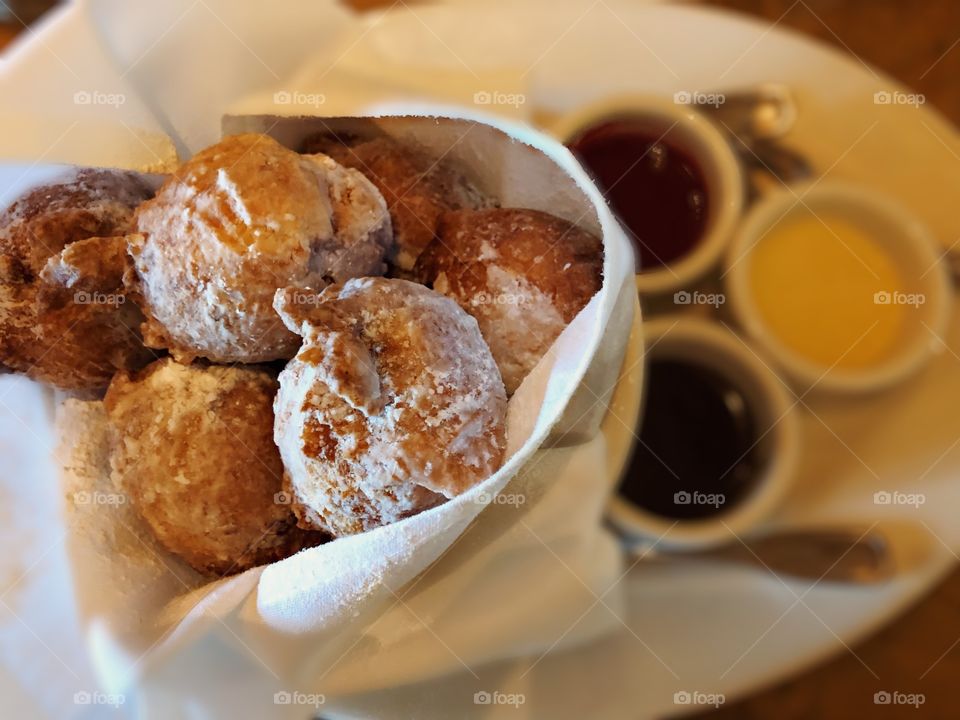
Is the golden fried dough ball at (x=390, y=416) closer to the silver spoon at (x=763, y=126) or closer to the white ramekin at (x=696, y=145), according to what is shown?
the white ramekin at (x=696, y=145)

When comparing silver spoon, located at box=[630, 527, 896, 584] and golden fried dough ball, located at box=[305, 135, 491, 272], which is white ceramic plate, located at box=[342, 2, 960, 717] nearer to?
silver spoon, located at box=[630, 527, 896, 584]

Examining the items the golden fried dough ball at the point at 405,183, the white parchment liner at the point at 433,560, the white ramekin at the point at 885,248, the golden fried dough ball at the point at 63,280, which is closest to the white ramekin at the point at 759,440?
the white ramekin at the point at 885,248

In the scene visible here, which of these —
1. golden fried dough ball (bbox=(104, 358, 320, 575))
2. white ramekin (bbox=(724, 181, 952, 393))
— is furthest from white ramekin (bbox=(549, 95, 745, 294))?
golden fried dough ball (bbox=(104, 358, 320, 575))

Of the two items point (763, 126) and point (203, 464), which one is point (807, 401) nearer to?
point (763, 126)

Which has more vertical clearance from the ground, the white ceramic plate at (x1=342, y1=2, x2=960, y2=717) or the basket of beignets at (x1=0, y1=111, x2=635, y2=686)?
the basket of beignets at (x1=0, y1=111, x2=635, y2=686)

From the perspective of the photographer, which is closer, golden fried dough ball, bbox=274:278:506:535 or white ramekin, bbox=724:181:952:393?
golden fried dough ball, bbox=274:278:506:535

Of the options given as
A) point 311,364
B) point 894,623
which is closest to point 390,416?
point 311,364
